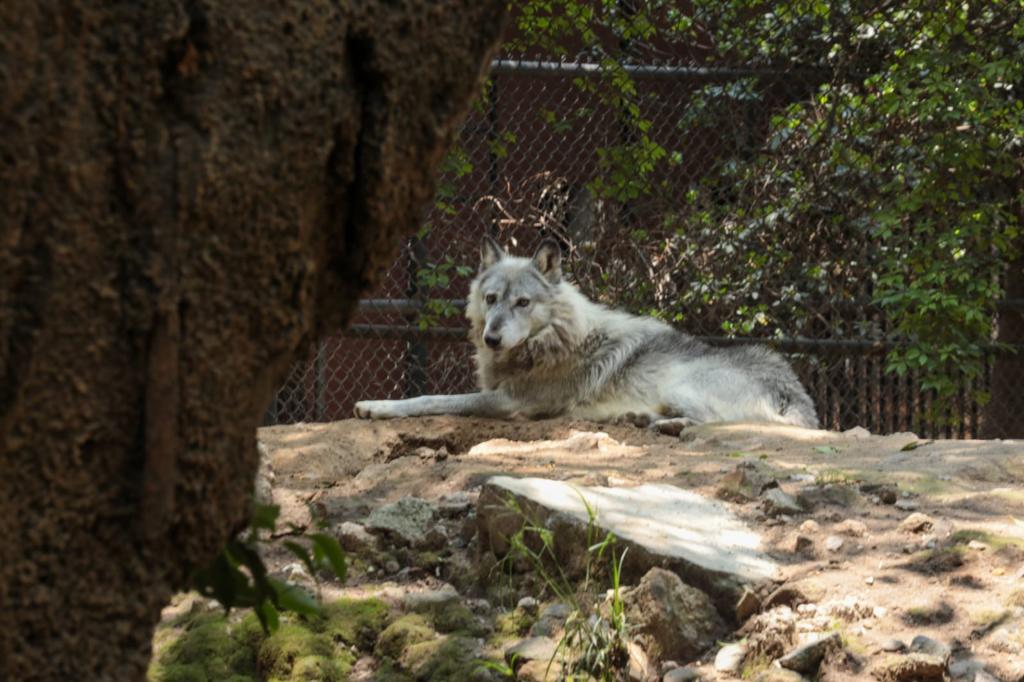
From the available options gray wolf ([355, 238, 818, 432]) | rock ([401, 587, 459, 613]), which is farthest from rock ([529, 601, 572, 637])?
gray wolf ([355, 238, 818, 432])

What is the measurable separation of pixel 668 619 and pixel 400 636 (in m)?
0.78

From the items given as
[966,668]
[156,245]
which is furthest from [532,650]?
[156,245]

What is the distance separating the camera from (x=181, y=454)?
145cm

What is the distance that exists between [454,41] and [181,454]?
1.99ft

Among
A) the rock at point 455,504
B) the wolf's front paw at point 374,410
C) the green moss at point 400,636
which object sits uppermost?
the rock at point 455,504

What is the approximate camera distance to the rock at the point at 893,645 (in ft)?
11.0

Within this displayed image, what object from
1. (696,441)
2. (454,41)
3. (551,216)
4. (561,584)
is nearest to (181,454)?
(454,41)

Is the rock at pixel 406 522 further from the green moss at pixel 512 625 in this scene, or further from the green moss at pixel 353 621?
the green moss at pixel 512 625

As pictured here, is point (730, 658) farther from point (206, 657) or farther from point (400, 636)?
point (206, 657)

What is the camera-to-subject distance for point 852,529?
13.6ft

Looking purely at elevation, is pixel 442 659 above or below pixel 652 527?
below

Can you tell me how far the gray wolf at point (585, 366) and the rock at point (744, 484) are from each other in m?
2.86

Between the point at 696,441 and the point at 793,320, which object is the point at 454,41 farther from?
the point at 793,320

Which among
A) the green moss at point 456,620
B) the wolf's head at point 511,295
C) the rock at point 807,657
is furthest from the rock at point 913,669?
the wolf's head at point 511,295
